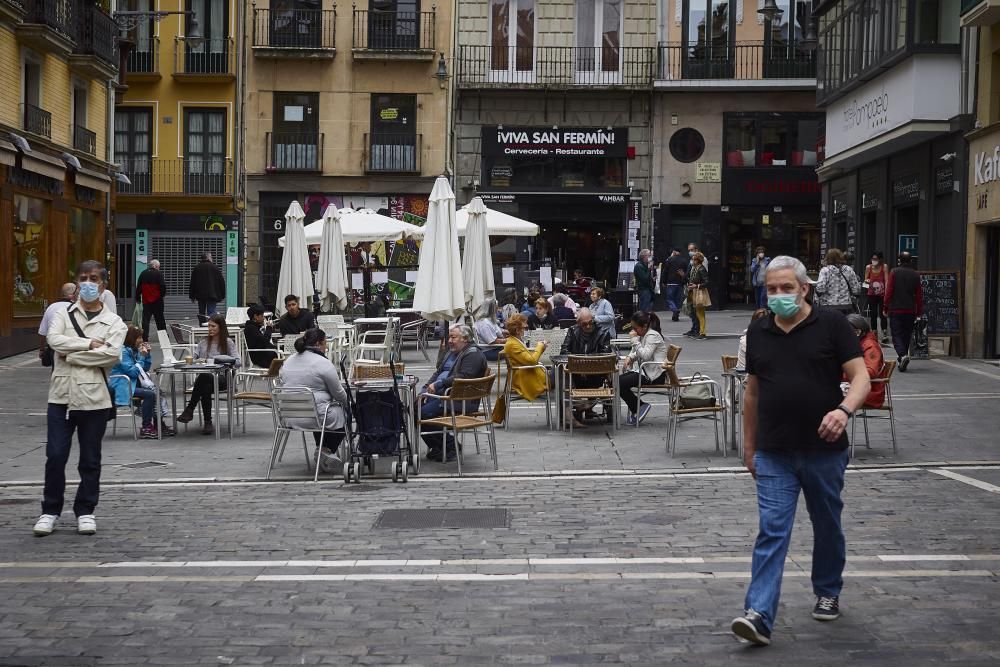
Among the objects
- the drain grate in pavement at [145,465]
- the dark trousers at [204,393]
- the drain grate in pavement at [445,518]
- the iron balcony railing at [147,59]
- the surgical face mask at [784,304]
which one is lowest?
the drain grate in pavement at [145,465]

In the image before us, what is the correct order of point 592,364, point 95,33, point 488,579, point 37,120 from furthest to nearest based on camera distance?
1. point 95,33
2. point 37,120
3. point 592,364
4. point 488,579

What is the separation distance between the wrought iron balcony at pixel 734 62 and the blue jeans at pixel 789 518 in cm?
3203

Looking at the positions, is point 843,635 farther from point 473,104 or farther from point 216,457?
point 473,104

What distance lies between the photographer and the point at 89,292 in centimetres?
927

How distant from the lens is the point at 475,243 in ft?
67.8

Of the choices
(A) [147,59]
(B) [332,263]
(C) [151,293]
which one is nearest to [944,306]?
(B) [332,263]

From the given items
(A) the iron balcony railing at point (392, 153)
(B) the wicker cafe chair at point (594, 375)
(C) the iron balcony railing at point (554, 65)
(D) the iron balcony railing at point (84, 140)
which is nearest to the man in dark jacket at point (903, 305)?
(B) the wicker cafe chair at point (594, 375)

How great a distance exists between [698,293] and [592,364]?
39.7 feet

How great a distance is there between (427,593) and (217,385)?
7701 millimetres

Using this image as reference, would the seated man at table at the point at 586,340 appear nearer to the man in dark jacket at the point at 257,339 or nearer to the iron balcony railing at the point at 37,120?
the man in dark jacket at the point at 257,339

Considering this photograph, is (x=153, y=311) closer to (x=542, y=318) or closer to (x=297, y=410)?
(x=542, y=318)

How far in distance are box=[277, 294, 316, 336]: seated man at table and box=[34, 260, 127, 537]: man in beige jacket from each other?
9.71 metres

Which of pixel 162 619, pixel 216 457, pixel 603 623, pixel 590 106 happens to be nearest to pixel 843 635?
pixel 603 623

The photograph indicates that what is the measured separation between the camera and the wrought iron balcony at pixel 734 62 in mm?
37344
